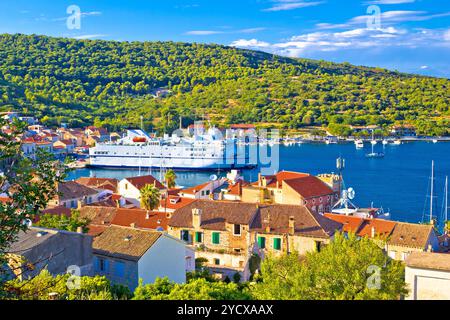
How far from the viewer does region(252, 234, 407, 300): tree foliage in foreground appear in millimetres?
10305

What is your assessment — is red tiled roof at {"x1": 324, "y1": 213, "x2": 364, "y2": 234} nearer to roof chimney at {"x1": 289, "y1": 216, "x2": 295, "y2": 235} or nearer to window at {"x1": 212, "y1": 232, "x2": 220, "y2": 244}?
roof chimney at {"x1": 289, "y1": 216, "x2": 295, "y2": 235}

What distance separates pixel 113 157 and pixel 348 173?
3210cm

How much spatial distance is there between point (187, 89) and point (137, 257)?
135 meters

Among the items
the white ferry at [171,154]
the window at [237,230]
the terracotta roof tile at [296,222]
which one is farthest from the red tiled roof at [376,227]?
the white ferry at [171,154]

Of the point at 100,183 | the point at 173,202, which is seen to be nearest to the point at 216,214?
the point at 173,202

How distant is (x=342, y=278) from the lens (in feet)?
35.3

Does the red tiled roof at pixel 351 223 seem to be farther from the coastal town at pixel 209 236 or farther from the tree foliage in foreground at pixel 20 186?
the tree foliage in foreground at pixel 20 186

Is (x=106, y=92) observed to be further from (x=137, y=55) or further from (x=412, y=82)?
(x=412, y=82)

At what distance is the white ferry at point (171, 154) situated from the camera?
232 ft

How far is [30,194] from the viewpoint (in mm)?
5699

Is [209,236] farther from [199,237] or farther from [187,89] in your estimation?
[187,89]

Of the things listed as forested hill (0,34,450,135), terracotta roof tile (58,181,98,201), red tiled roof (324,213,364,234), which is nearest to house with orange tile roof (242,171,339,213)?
red tiled roof (324,213,364,234)

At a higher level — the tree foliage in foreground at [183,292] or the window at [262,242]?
the tree foliage in foreground at [183,292]

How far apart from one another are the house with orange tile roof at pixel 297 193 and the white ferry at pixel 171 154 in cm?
3613
